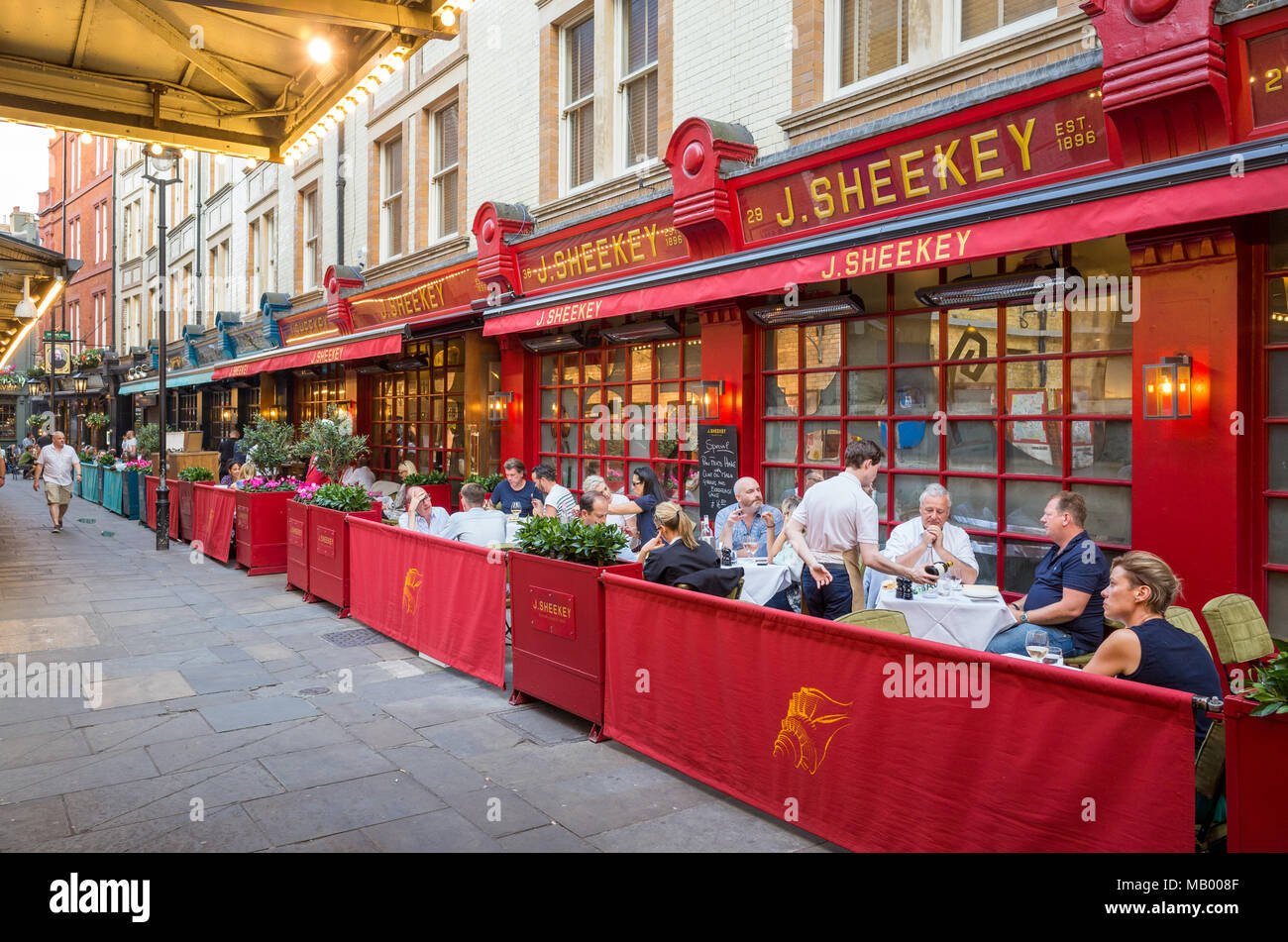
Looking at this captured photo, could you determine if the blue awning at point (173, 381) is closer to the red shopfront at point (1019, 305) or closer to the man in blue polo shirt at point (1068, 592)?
the red shopfront at point (1019, 305)

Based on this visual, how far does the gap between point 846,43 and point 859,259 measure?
283 cm

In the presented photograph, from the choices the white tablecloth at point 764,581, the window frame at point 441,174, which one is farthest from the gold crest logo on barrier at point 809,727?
the window frame at point 441,174

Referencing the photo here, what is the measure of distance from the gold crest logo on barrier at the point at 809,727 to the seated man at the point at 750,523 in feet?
11.3

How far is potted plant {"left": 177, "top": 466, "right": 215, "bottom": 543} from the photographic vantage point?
16.1m

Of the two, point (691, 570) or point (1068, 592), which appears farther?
point (691, 570)

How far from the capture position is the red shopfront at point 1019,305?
6.05m

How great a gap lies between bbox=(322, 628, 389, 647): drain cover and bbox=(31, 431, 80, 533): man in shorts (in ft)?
39.5

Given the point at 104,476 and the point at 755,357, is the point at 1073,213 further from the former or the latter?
the point at 104,476

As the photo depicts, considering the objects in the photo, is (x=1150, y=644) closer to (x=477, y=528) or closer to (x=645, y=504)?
(x=645, y=504)

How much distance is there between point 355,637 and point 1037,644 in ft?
21.6

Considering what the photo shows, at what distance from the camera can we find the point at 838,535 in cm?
670

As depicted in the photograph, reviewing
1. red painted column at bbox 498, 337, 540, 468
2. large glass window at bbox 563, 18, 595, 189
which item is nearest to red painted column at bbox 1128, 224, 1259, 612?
large glass window at bbox 563, 18, 595, 189

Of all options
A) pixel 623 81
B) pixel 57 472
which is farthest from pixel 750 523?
pixel 57 472
